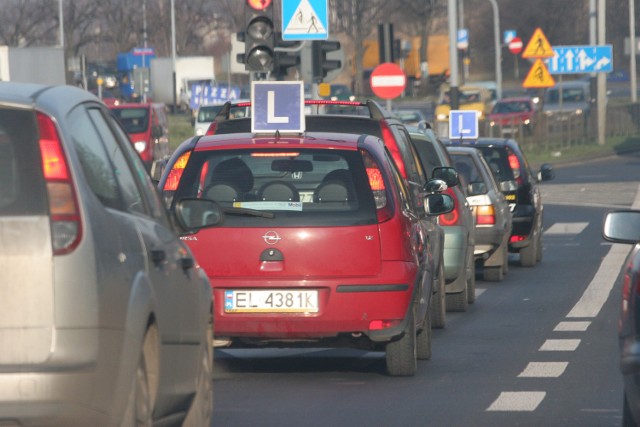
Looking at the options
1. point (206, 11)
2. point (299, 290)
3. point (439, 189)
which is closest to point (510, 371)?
point (299, 290)

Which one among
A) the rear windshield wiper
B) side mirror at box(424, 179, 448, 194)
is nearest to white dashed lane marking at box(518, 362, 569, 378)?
the rear windshield wiper

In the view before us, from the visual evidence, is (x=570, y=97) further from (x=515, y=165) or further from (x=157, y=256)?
(x=157, y=256)

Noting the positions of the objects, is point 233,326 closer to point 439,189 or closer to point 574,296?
point 439,189

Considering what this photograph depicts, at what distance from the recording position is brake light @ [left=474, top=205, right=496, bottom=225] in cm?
1742

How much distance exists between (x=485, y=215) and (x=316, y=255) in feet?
26.6

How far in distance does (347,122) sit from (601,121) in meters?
38.7

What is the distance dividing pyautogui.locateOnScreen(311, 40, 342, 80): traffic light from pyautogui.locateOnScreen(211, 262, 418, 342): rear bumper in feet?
48.6

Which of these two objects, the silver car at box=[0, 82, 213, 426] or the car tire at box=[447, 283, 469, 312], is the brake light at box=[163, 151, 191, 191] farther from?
the car tire at box=[447, 283, 469, 312]

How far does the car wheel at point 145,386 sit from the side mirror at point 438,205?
20.0 feet

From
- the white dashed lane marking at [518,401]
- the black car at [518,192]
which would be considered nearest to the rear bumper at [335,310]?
the white dashed lane marking at [518,401]

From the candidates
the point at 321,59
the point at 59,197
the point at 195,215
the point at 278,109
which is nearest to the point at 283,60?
the point at 321,59

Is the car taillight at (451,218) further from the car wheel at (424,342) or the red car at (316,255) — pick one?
the red car at (316,255)

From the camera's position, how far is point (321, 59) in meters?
24.3

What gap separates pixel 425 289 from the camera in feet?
34.5
